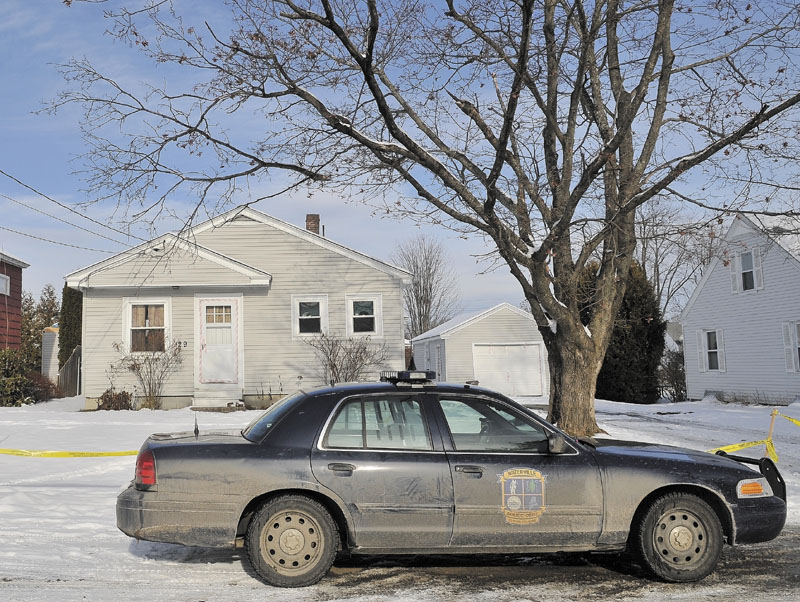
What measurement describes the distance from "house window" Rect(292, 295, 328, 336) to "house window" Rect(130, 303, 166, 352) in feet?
11.9

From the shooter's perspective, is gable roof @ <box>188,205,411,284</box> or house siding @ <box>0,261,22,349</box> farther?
house siding @ <box>0,261,22,349</box>

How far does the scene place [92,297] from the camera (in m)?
20.6

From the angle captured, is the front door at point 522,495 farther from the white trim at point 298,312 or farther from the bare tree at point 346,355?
the white trim at point 298,312

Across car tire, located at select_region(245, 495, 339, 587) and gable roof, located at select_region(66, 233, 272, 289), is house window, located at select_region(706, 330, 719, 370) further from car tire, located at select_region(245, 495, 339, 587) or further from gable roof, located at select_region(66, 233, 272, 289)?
car tire, located at select_region(245, 495, 339, 587)

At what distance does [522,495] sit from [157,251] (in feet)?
55.2

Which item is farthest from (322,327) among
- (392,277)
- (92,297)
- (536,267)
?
(536,267)

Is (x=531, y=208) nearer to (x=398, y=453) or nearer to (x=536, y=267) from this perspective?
(x=536, y=267)

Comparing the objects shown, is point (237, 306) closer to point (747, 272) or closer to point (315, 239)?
point (315, 239)

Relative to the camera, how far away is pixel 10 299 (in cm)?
2505

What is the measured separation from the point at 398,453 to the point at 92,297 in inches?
679

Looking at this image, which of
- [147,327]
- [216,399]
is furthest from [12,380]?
[216,399]

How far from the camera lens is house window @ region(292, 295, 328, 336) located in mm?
21391

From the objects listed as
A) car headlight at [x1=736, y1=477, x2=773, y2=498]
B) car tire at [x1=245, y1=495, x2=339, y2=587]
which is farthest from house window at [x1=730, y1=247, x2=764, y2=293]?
car tire at [x1=245, y1=495, x2=339, y2=587]

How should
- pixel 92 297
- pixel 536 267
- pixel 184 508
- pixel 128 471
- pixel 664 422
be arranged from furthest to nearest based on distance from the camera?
pixel 92 297
pixel 664 422
pixel 536 267
pixel 128 471
pixel 184 508
